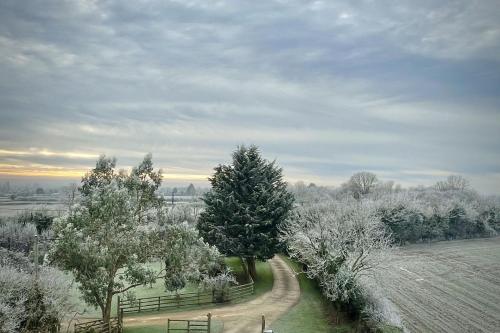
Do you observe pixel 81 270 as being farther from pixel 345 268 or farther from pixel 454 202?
pixel 454 202

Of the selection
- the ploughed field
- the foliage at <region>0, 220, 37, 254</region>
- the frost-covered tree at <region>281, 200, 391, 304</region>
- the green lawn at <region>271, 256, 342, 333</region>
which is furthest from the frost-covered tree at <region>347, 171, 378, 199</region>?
the frost-covered tree at <region>281, 200, 391, 304</region>

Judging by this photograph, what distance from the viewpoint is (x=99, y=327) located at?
1249 inches

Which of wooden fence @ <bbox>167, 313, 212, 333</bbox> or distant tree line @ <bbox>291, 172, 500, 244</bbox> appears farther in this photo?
distant tree line @ <bbox>291, 172, 500, 244</bbox>

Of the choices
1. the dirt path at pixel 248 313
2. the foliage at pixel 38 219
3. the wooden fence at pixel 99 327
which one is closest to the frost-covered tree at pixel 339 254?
the dirt path at pixel 248 313

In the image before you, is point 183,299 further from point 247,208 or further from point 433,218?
point 433,218

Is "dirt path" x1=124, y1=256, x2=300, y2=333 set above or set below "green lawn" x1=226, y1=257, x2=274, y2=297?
below

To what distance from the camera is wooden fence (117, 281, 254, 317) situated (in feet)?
130

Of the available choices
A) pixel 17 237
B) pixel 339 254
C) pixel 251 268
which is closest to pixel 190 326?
pixel 339 254

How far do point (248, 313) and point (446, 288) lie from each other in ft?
92.2

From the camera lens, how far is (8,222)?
8488 cm

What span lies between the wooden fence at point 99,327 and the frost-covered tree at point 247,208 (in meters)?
16.4

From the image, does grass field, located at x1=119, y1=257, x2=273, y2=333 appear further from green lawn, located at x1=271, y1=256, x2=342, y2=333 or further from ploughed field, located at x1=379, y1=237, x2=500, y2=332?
ploughed field, located at x1=379, y1=237, x2=500, y2=332

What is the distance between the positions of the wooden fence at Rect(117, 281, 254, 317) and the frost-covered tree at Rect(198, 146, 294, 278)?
4622 millimetres

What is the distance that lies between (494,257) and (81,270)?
70.5 metres
